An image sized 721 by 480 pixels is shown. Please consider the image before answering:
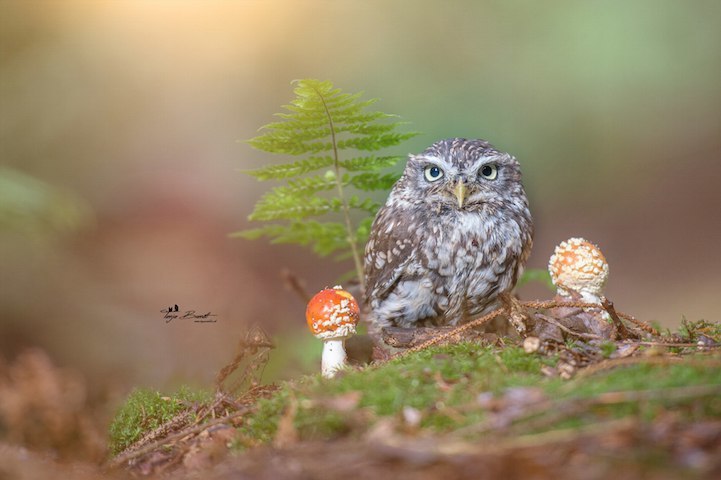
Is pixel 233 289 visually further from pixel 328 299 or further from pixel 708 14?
pixel 708 14

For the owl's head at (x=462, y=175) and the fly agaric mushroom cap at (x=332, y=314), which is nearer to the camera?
the fly agaric mushroom cap at (x=332, y=314)

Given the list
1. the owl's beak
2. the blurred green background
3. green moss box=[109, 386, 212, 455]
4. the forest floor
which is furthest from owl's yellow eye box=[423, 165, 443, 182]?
the blurred green background

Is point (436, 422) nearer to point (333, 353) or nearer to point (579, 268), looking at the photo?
point (333, 353)

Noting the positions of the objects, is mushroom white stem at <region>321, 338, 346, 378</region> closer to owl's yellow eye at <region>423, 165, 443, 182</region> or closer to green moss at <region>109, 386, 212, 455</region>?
green moss at <region>109, 386, 212, 455</region>

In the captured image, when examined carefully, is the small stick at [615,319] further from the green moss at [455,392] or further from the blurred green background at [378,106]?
the blurred green background at [378,106]

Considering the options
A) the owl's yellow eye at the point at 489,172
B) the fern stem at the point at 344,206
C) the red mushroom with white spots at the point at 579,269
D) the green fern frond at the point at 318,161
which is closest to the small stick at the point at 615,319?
the red mushroom with white spots at the point at 579,269

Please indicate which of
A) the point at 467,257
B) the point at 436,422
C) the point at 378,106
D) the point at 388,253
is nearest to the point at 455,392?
the point at 436,422
